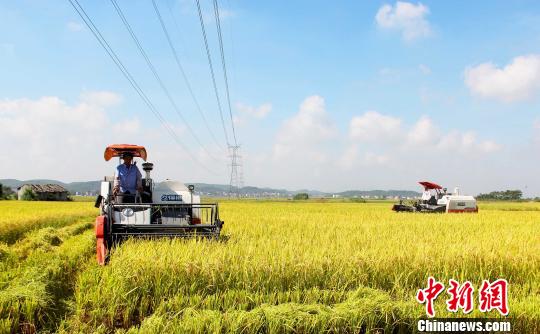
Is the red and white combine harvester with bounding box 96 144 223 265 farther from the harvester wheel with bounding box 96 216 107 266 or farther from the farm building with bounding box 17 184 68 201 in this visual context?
the farm building with bounding box 17 184 68 201

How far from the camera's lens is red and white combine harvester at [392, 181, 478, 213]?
26.7 m

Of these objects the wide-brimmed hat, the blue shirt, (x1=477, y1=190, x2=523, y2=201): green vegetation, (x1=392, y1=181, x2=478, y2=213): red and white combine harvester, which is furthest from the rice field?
(x1=477, y1=190, x2=523, y2=201): green vegetation

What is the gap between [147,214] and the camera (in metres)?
9.41

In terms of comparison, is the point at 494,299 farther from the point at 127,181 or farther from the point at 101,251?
the point at 127,181

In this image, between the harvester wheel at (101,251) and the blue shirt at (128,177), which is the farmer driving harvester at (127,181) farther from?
the harvester wheel at (101,251)

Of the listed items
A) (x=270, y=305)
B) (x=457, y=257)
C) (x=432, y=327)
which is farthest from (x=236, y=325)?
(x=457, y=257)

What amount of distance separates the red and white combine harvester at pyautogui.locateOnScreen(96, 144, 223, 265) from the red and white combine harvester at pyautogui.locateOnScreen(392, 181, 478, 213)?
66.1 feet

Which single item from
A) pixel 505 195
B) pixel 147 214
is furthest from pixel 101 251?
pixel 505 195

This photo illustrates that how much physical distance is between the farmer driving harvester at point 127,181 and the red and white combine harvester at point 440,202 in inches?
831

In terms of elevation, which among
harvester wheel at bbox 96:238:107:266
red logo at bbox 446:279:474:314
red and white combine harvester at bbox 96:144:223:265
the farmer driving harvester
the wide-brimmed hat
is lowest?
red logo at bbox 446:279:474:314

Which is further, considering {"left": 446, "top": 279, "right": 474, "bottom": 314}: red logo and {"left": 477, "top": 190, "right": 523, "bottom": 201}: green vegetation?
{"left": 477, "top": 190, "right": 523, "bottom": 201}: green vegetation

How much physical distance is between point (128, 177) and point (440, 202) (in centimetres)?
2208

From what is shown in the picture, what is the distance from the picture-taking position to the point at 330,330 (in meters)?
4.80

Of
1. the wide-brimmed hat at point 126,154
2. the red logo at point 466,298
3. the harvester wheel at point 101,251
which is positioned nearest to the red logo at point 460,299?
the red logo at point 466,298
